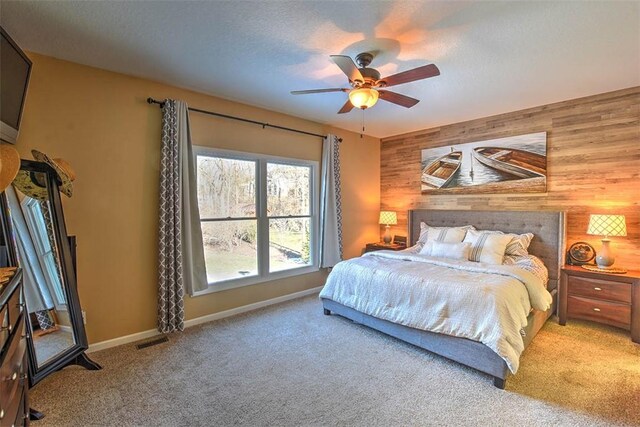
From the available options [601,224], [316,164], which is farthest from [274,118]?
[601,224]

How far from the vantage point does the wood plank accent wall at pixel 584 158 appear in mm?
3434

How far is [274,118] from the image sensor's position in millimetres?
4270

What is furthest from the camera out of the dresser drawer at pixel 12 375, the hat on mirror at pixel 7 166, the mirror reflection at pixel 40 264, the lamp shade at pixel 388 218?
the lamp shade at pixel 388 218

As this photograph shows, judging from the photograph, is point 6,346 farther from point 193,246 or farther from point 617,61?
point 617,61

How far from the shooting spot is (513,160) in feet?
14.0

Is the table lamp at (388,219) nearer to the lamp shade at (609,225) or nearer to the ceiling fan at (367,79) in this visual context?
the lamp shade at (609,225)

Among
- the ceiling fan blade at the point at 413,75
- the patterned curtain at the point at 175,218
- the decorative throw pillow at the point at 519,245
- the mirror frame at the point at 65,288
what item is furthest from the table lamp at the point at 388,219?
the mirror frame at the point at 65,288

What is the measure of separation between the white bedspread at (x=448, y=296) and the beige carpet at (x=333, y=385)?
33cm

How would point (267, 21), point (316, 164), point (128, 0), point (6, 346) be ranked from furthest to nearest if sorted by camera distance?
point (316, 164) < point (267, 21) < point (128, 0) < point (6, 346)

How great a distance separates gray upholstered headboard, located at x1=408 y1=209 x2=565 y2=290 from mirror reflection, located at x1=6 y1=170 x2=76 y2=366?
15.3 feet

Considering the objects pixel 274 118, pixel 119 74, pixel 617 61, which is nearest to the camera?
pixel 617 61

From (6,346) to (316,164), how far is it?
3.92 m

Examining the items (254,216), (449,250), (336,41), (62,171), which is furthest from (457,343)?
(62,171)

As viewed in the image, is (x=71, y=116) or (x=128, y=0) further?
(x=71, y=116)
